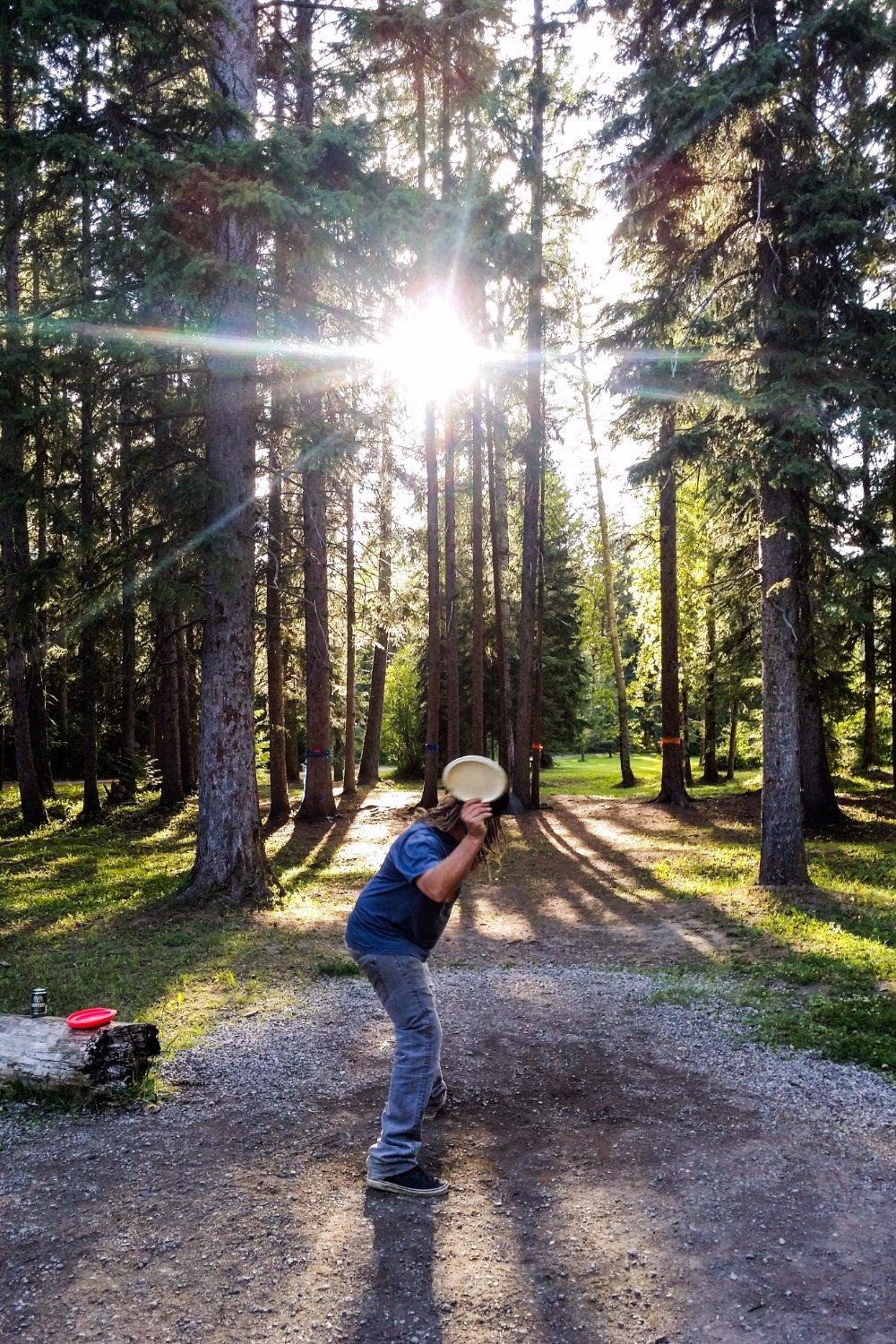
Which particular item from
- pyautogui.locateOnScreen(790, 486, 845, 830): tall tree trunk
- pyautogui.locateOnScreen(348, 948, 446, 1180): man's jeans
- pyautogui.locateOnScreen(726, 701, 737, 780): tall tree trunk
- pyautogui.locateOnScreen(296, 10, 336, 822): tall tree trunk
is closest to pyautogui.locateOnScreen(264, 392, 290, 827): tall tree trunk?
A: pyautogui.locateOnScreen(296, 10, 336, 822): tall tree trunk

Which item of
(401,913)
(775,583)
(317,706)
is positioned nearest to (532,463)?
(317,706)

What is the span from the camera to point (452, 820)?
432 cm

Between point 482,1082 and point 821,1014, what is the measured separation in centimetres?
276

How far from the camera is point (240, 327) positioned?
10742 millimetres

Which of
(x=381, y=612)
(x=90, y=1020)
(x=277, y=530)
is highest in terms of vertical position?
(x=277, y=530)

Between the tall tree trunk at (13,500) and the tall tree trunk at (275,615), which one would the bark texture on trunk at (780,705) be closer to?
the tall tree trunk at (275,615)

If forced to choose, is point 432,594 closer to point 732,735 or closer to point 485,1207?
point 732,735

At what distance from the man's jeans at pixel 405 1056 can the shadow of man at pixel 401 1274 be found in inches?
7.1

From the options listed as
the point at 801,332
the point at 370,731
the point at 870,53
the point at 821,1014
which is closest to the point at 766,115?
the point at 870,53

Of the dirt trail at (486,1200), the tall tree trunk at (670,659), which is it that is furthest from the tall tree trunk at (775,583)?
the tall tree trunk at (670,659)

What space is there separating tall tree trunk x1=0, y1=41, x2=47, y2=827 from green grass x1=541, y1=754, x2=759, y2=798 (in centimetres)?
1343

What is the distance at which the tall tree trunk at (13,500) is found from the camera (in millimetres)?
10547

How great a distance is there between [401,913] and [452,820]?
1.63ft

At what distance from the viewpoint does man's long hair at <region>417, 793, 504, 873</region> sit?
14.1 feet
